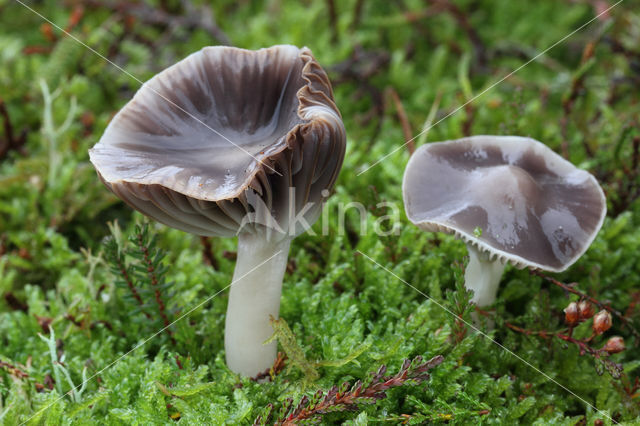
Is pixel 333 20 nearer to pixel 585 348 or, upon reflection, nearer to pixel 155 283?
pixel 155 283

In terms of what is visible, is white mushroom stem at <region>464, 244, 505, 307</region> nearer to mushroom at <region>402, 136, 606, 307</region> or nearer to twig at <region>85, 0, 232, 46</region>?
mushroom at <region>402, 136, 606, 307</region>

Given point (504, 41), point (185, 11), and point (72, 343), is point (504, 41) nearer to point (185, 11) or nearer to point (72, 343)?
point (185, 11)

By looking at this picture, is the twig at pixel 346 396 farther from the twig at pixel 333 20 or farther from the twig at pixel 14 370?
the twig at pixel 333 20

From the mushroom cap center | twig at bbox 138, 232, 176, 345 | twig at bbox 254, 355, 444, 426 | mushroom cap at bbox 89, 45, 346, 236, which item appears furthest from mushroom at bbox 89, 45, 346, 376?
the mushroom cap center

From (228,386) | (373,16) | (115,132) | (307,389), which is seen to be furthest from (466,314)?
(373,16)

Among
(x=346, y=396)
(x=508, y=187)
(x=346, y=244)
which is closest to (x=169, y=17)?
(x=346, y=244)

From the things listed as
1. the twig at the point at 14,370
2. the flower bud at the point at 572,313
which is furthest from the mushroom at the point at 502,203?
the twig at the point at 14,370

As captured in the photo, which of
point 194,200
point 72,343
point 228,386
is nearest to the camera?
point 194,200
